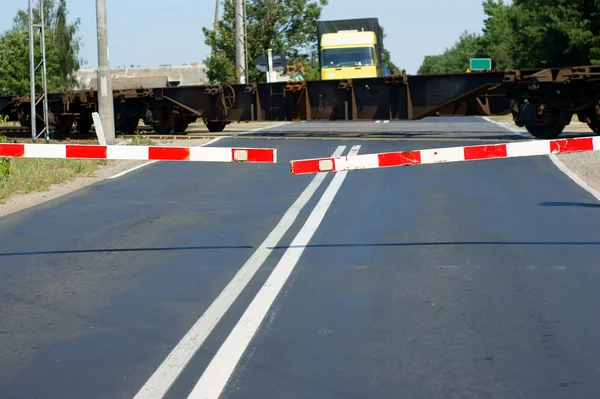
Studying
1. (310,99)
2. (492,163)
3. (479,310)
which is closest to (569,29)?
(310,99)

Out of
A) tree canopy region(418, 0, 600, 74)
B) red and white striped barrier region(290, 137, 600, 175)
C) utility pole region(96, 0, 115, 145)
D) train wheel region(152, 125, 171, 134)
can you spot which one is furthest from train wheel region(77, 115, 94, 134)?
tree canopy region(418, 0, 600, 74)

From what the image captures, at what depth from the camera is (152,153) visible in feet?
30.0

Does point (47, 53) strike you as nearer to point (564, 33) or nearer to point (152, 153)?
point (564, 33)

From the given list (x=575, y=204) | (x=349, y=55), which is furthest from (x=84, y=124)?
(x=575, y=204)

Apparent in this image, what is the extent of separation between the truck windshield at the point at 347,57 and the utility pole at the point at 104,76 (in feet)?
54.2

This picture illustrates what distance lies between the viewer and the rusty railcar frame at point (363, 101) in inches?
1021

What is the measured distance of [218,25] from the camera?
188ft

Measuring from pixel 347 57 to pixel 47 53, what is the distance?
40.4 metres

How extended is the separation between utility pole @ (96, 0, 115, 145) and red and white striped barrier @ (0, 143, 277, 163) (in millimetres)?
18074

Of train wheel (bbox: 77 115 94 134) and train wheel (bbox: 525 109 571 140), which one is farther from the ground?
train wheel (bbox: 77 115 94 134)

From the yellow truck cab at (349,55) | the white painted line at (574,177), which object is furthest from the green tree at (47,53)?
the white painted line at (574,177)

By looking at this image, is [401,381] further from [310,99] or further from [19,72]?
[19,72]

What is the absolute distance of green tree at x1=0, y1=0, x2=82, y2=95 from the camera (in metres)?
71.1

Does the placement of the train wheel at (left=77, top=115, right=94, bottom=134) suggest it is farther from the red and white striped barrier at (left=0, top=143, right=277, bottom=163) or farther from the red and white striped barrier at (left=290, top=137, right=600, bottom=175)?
the red and white striped barrier at (left=290, top=137, right=600, bottom=175)
